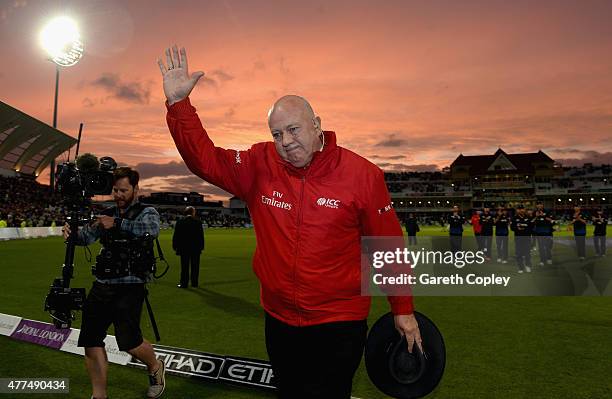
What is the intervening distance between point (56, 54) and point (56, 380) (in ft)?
149

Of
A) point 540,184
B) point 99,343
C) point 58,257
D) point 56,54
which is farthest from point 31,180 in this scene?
point 540,184

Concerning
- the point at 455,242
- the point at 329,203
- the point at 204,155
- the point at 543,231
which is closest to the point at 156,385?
the point at 204,155

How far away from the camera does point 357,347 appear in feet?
8.27

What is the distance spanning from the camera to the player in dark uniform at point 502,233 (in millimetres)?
16467

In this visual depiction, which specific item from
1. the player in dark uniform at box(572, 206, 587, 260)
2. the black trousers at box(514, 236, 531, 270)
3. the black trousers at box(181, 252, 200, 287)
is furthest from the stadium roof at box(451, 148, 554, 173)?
the black trousers at box(181, 252, 200, 287)

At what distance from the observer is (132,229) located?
4207 mm

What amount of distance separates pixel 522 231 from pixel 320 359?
1425 centimetres

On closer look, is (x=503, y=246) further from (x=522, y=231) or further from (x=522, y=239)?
(x=522, y=239)

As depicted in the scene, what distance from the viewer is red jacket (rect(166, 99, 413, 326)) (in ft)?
7.99

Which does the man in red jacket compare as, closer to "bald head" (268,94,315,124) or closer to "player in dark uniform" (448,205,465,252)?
"bald head" (268,94,315,124)

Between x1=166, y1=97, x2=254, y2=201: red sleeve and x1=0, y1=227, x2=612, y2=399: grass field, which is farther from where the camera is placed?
x1=0, y1=227, x2=612, y2=399: grass field

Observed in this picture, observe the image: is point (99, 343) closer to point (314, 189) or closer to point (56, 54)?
point (314, 189)

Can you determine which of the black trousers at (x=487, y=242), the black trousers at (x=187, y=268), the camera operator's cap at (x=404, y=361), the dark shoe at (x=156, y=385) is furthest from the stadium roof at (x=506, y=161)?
the camera operator's cap at (x=404, y=361)

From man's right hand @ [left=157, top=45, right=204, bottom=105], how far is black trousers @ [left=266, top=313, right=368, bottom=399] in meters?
1.29
